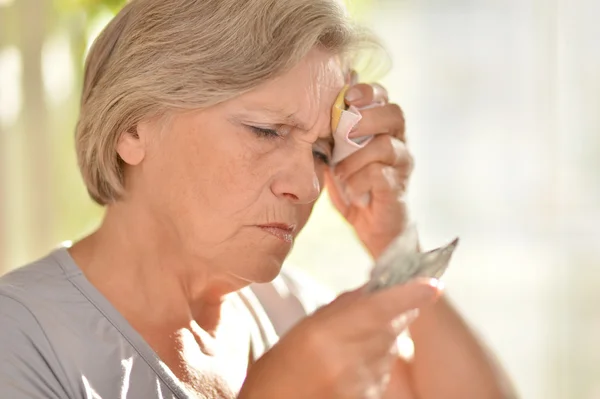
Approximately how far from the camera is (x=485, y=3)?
121 inches

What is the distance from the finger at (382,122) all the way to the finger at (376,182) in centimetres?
7

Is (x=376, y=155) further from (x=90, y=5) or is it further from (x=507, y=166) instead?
(x=507, y=166)

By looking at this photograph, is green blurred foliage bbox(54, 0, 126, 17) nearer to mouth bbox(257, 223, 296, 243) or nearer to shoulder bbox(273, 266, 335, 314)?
shoulder bbox(273, 266, 335, 314)

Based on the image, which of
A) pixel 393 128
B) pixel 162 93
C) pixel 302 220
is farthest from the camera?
pixel 393 128

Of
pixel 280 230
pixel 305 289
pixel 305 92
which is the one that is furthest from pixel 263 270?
pixel 305 289

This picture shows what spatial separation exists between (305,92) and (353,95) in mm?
152

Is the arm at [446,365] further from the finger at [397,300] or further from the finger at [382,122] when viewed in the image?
the finger at [397,300]

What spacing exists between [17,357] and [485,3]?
2.40m

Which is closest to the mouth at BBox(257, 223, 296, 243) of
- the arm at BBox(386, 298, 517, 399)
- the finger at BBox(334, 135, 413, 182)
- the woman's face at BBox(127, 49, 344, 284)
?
the woman's face at BBox(127, 49, 344, 284)

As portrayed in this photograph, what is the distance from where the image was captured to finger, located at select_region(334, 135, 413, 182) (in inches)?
62.5

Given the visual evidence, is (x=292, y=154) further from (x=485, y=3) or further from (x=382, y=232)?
(x=485, y=3)

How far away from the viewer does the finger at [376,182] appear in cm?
162

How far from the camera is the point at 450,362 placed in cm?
154

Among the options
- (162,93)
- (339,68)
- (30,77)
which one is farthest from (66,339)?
(30,77)
